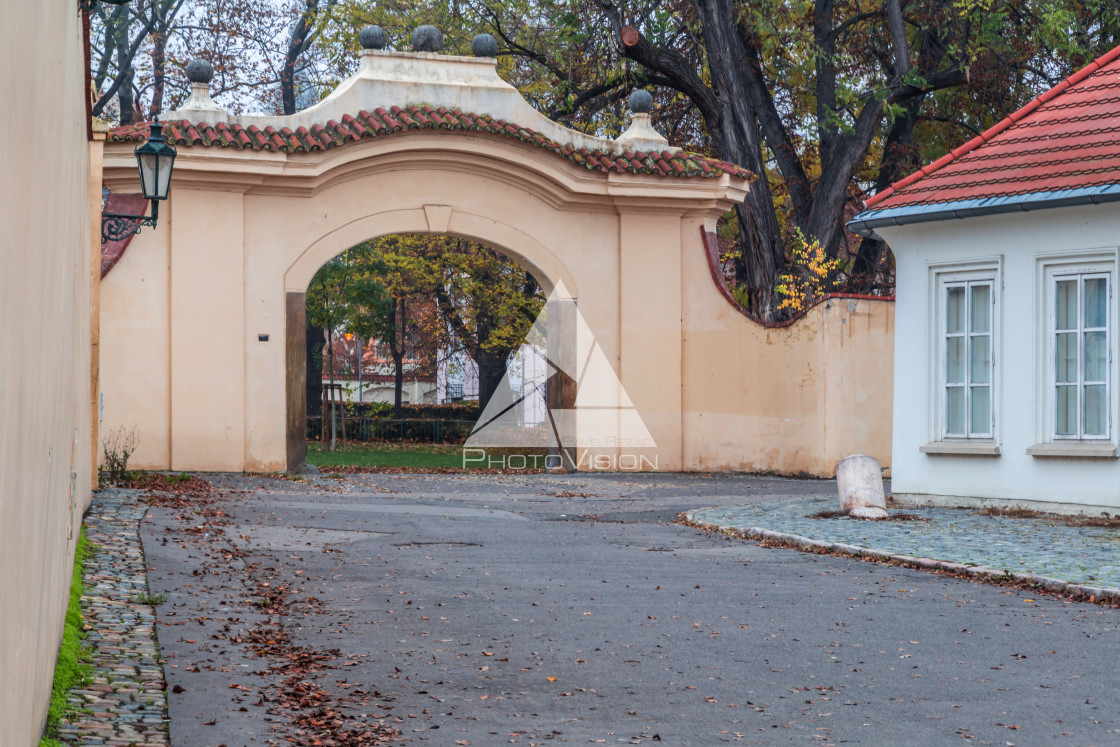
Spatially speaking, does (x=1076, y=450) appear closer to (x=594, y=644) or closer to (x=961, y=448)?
(x=961, y=448)

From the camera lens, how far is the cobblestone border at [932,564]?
9078 mm

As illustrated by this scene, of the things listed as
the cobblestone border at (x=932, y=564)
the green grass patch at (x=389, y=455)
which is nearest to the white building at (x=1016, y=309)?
the cobblestone border at (x=932, y=564)

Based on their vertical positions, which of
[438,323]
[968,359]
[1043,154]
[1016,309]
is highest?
[1043,154]

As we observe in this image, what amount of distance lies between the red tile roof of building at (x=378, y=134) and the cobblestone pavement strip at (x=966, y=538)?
7.02 metres

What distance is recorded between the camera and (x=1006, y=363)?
48.3ft

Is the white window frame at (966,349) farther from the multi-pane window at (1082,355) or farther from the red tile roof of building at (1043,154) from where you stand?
the red tile roof of building at (1043,154)

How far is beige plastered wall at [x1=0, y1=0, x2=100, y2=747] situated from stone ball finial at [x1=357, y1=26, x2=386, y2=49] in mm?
14746

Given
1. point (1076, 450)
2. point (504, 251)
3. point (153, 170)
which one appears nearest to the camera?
point (1076, 450)

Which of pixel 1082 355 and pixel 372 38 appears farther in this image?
pixel 372 38

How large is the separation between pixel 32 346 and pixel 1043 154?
13154 mm

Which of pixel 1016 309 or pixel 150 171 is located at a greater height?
pixel 150 171

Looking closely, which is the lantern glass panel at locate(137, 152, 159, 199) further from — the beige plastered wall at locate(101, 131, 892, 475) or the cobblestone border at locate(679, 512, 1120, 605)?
the cobblestone border at locate(679, 512, 1120, 605)

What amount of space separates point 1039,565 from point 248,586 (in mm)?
5771

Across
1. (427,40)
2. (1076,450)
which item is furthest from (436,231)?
(1076,450)
